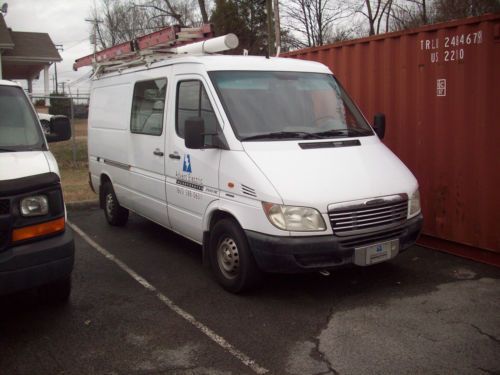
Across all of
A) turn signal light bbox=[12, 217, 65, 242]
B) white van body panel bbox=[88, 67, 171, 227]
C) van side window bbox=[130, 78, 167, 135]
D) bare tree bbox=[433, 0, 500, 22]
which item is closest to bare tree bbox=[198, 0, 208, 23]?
bare tree bbox=[433, 0, 500, 22]

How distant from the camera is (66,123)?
5.36 m

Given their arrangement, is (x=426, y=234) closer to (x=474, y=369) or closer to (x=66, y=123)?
(x=474, y=369)

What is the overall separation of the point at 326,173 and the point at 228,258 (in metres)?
1.25

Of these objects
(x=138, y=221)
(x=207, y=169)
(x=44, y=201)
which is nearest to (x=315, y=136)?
(x=207, y=169)

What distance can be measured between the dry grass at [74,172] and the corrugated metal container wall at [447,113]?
239 inches

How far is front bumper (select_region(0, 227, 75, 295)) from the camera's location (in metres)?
3.69

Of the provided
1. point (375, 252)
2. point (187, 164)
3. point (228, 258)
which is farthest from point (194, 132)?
point (375, 252)

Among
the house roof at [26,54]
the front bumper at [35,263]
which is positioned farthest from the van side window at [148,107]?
the house roof at [26,54]

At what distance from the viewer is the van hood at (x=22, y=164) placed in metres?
3.94

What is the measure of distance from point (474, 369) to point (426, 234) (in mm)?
3196

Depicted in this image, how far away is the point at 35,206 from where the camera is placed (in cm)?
388

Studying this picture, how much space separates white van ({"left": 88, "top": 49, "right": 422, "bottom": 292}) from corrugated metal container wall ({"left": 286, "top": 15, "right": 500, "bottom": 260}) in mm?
943

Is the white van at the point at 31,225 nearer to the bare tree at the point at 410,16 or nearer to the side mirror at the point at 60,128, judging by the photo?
the side mirror at the point at 60,128

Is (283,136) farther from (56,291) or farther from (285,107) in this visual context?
(56,291)
